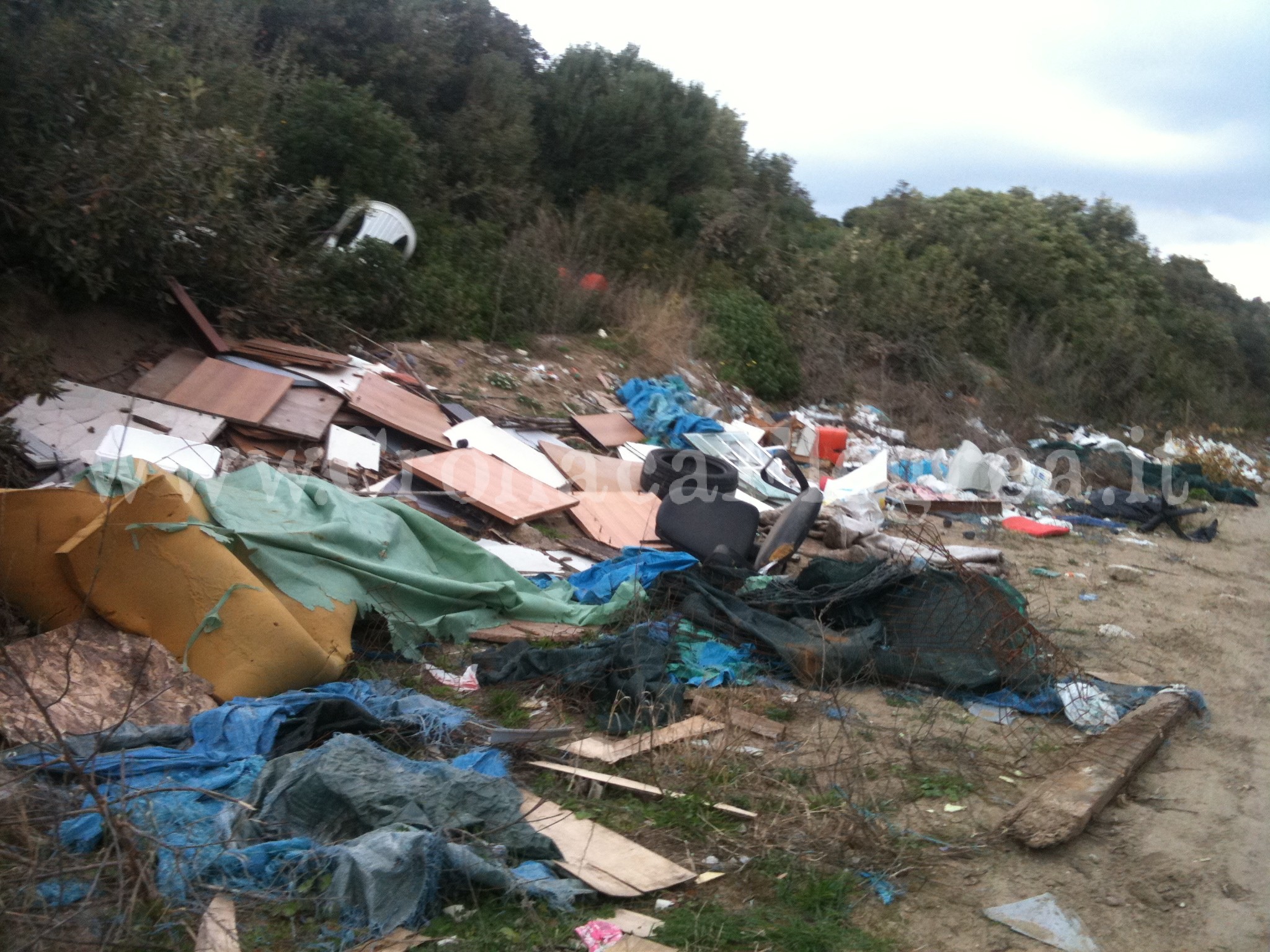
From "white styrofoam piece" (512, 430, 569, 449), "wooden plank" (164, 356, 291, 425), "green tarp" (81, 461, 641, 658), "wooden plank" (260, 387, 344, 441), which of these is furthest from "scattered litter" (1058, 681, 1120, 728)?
"wooden plank" (164, 356, 291, 425)

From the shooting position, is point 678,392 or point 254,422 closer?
point 254,422

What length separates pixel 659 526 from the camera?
642cm

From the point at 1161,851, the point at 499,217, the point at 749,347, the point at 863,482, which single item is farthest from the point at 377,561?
the point at 499,217

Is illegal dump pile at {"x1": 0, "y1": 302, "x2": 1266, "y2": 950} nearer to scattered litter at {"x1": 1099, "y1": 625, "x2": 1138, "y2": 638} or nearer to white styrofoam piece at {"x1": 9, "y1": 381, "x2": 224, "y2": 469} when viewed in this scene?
white styrofoam piece at {"x1": 9, "y1": 381, "x2": 224, "y2": 469}

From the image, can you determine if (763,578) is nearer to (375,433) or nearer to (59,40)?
(375,433)

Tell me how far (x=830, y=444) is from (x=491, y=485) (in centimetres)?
508

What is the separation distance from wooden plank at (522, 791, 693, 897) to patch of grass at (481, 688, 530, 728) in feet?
2.68

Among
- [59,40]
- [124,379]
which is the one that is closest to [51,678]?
[124,379]

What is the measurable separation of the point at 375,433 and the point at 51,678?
13.5 ft

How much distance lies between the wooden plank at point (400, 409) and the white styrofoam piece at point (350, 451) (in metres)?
0.35

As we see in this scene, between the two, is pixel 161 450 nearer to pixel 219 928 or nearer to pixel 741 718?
pixel 741 718

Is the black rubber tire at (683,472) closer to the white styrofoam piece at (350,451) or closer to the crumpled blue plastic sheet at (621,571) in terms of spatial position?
the crumpled blue plastic sheet at (621,571)

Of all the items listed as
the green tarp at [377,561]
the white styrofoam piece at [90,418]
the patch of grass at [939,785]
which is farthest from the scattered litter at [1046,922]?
the white styrofoam piece at [90,418]

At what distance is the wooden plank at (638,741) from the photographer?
12.3 ft
